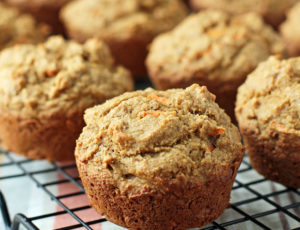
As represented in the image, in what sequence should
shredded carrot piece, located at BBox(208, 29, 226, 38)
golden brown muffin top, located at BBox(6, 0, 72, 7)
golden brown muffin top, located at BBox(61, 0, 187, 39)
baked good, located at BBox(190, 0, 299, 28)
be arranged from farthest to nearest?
golden brown muffin top, located at BBox(6, 0, 72, 7) → baked good, located at BBox(190, 0, 299, 28) → golden brown muffin top, located at BBox(61, 0, 187, 39) → shredded carrot piece, located at BBox(208, 29, 226, 38)

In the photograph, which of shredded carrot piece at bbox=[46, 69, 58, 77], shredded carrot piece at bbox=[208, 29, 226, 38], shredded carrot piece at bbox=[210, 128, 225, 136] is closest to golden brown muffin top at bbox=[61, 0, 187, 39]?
shredded carrot piece at bbox=[208, 29, 226, 38]

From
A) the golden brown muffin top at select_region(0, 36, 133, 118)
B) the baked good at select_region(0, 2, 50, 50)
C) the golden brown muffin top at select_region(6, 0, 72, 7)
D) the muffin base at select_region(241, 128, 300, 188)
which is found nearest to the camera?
the muffin base at select_region(241, 128, 300, 188)

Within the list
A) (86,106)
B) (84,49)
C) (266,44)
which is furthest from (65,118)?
(266,44)

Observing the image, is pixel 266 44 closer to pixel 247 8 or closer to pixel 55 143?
pixel 247 8

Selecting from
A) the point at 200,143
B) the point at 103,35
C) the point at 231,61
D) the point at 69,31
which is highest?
the point at 69,31

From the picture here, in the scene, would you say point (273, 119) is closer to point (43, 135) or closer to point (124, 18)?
point (43, 135)

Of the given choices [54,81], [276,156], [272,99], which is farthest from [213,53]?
[54,81]

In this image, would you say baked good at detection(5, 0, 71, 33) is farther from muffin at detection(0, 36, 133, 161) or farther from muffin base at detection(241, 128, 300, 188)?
muffin base at detection(241, 128, 300, 188)
